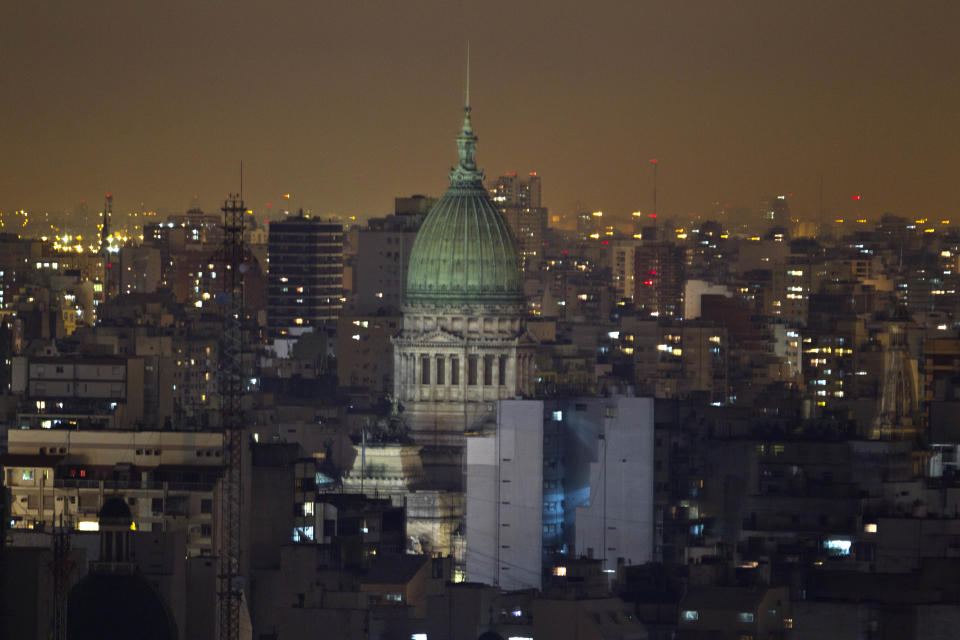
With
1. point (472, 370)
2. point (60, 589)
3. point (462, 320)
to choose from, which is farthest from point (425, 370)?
point (60, 589)

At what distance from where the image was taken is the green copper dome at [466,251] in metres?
126

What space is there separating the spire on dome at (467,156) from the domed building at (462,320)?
1.1 inches

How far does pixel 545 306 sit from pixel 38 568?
128 m

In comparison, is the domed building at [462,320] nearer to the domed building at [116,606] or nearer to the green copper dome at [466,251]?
the green copper dome at [466,251]

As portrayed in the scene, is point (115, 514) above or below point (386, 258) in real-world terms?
below

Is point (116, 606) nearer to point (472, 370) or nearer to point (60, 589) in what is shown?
point (60, 589)

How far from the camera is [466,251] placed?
126 m

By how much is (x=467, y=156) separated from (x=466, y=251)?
3010 millimetres

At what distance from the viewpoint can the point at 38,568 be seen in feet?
226

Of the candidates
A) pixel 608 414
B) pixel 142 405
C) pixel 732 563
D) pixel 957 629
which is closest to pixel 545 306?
pixel 142 405

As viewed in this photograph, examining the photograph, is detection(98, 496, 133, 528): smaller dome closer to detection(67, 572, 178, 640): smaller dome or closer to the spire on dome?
detection(67, 572, 178, 640): smaller dome

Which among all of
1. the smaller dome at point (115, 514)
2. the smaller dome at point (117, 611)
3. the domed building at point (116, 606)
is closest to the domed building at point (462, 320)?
the smaller dome at point (115, 514)

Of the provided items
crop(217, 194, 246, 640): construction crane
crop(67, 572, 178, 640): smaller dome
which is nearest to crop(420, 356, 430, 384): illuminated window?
crop(217, 194, 246, 640): construction crane

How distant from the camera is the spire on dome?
126 meters
